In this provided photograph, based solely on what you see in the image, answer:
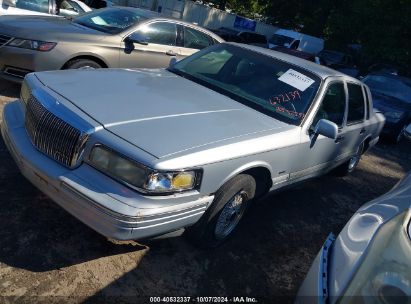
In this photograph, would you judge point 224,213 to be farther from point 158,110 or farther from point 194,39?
point 194,39

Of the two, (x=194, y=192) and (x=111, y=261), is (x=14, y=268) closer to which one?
(x=111, y=261)

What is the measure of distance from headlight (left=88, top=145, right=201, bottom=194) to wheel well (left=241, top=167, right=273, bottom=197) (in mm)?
861

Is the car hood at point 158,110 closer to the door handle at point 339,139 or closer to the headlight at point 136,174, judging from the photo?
the headlight at point 136,174

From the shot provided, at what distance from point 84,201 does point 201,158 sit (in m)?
0.81

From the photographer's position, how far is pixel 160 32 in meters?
6.54

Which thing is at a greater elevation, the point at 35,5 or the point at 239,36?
the point at 35,5

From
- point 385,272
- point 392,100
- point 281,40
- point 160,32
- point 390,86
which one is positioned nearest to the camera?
point 385,272

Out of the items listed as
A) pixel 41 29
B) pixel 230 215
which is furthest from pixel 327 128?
pixel 41 29

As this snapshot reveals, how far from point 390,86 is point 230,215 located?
28.3 ft

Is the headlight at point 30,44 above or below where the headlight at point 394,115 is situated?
above

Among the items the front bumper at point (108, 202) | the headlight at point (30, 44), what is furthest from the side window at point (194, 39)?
the front bumper at point (108, 202)

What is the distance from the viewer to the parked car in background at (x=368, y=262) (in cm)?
179

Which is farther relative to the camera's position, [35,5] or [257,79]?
[35,5]

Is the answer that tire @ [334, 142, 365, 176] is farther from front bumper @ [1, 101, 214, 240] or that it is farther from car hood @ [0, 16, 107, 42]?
car hood @ [0, 16, 107, 42]
